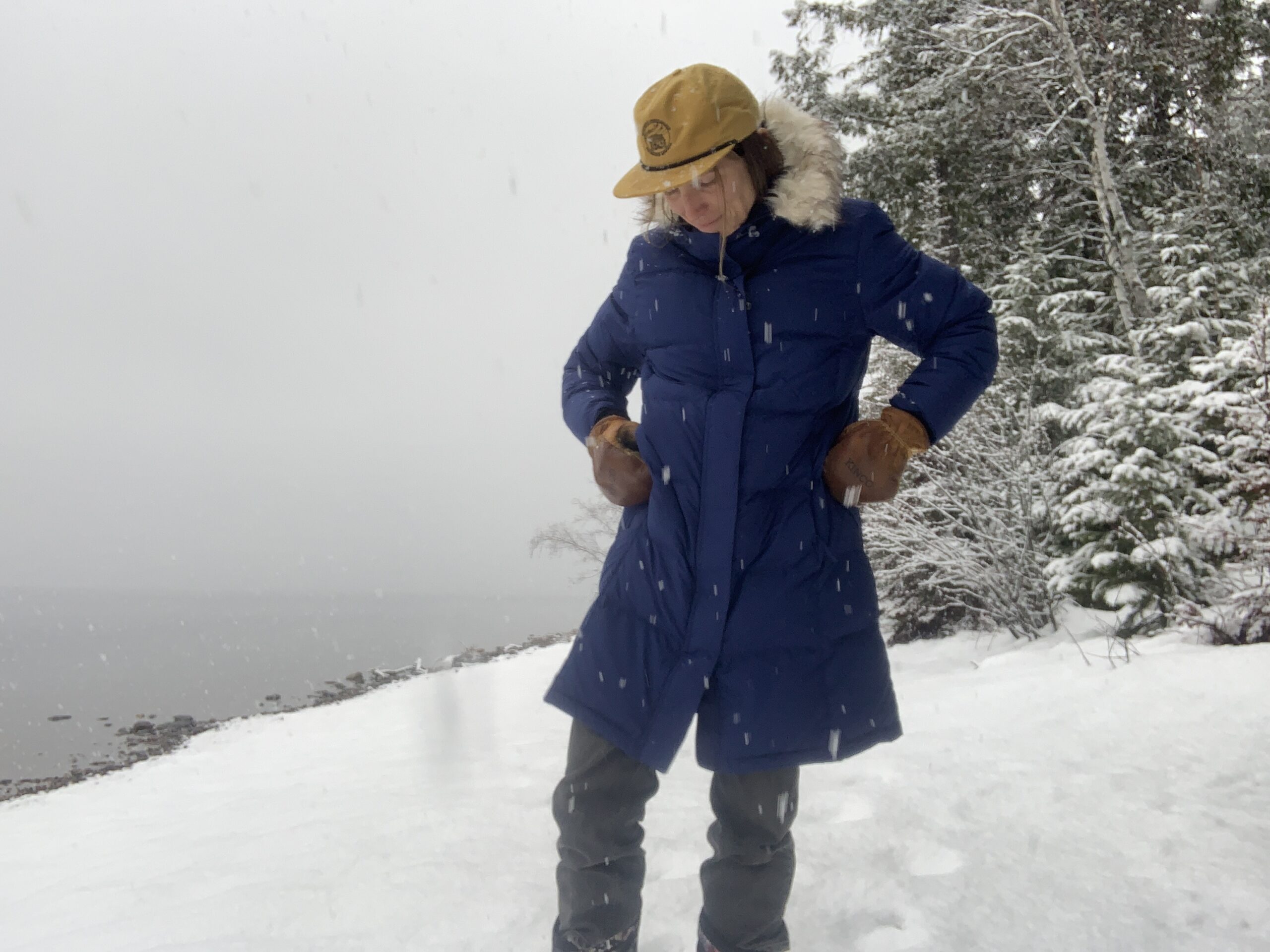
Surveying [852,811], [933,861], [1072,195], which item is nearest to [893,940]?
[933,861]

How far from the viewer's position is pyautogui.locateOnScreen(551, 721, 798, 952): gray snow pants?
146 cm

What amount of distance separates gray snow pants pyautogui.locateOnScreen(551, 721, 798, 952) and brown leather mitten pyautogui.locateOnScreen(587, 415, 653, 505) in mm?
469

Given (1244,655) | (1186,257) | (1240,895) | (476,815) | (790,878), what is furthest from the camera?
(1186,257)

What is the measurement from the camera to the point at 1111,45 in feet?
36.0

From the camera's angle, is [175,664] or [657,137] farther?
[175,664]

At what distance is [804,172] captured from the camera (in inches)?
58.6

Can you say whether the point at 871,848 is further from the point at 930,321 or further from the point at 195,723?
the point at 195,723

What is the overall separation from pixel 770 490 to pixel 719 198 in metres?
0.58

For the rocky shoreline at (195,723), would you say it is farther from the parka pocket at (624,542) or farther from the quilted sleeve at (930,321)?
the quilted sleeve at (930,321)

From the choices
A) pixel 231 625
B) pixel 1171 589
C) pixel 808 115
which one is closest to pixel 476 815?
pixel 808 115

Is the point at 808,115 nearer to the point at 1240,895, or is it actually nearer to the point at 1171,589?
the point at 1240,895

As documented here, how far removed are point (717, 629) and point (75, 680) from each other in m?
96.5

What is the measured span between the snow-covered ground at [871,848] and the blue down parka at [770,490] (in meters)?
0.68

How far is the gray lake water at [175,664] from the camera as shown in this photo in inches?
1242
